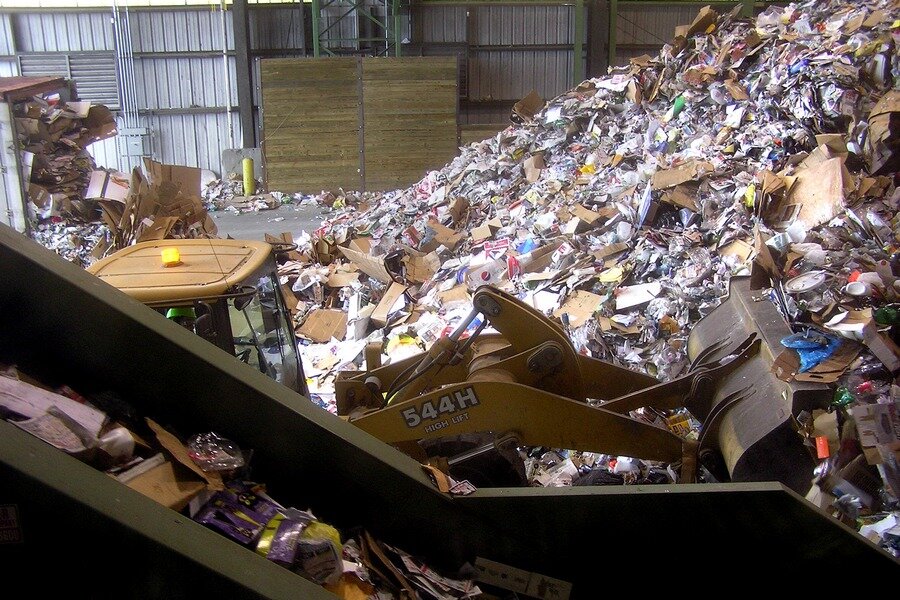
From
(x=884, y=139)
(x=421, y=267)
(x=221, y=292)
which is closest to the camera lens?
(x=221, y=292)

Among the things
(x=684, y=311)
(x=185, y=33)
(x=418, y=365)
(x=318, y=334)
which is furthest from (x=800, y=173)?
(x=185, y=33)

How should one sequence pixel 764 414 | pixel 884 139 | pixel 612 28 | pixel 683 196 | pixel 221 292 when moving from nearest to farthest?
pixel 221 292
pixel 764 414
pixel 884 139
pixel 683 196
pixel 612 28

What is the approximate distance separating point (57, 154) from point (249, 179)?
533 cm

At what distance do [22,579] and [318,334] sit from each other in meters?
6.51

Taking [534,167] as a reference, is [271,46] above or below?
above

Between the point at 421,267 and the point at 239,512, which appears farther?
the point at 421,267

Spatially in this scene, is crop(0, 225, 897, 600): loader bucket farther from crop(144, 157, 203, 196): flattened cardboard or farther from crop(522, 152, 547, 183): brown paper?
crop(522, 152, 547, 183): brown paper

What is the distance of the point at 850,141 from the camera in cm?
592

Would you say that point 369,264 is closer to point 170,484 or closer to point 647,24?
point 170,484

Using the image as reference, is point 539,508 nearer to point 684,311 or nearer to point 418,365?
point 418,365

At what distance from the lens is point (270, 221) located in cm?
1498

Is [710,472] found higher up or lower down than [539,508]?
lower down

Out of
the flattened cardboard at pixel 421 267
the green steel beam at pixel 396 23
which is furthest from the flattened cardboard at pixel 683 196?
the green steel beam at pixel 396 23

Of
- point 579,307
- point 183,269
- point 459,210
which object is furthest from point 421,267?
point 183,269
